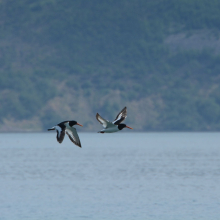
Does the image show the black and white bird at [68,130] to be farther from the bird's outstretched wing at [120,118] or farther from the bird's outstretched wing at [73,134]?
the bird's outstretched wing at [120,118]
